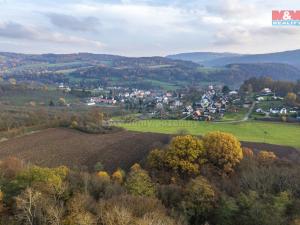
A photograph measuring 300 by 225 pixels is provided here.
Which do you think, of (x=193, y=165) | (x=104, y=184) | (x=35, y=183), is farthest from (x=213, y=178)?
(x=35, y=183)

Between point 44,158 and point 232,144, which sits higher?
point 232,144

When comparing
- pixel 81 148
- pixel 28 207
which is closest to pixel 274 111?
pixel 81 148

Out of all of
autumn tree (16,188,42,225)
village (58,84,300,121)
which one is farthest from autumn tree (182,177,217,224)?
village (58,84,300,121)

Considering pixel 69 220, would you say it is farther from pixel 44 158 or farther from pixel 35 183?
pixel 44 158

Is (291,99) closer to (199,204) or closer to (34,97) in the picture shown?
(199,204)

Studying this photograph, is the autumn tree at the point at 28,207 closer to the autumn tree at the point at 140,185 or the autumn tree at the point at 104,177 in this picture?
the autumn tree at the point at 140,185
